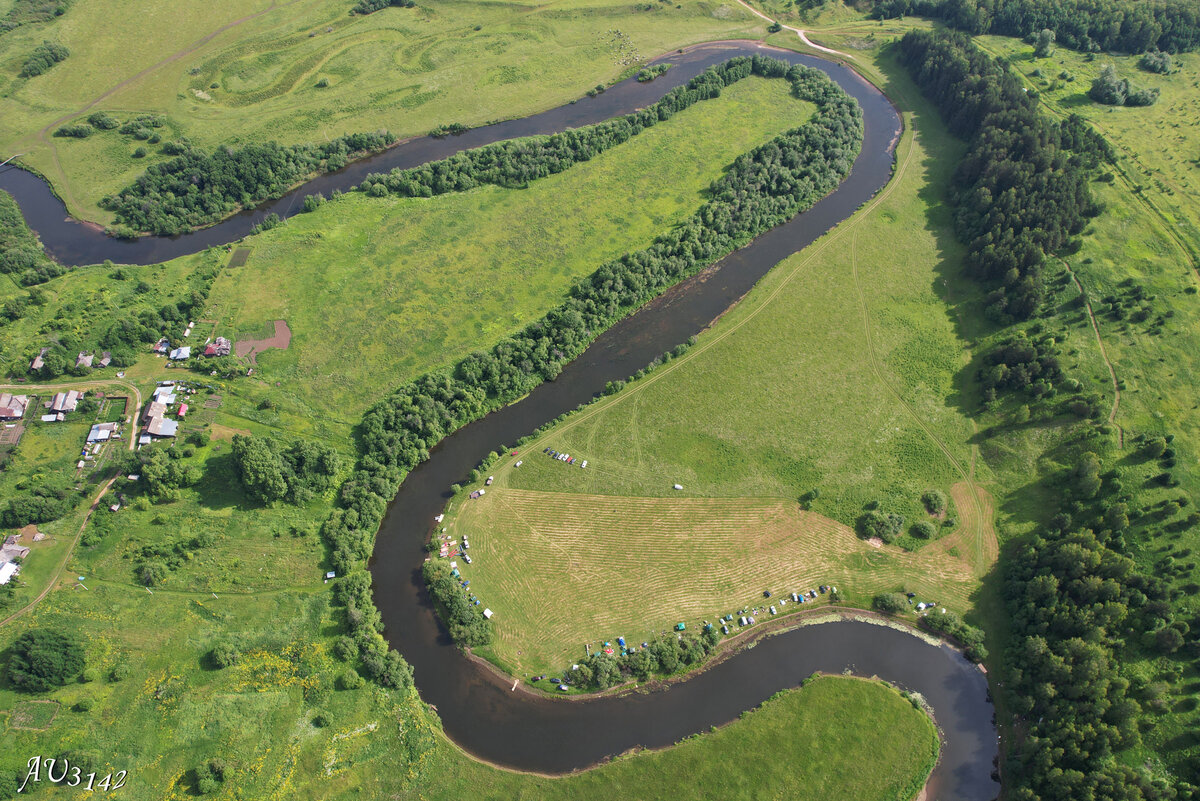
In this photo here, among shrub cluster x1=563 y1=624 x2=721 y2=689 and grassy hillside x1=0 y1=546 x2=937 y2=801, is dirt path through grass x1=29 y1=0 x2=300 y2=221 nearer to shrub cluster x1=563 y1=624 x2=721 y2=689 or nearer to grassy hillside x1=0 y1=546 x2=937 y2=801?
grassy hillside x1=0 y1=546 x2=937 y2=801

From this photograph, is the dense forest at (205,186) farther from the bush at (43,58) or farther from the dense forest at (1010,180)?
the dense forest at (1010,180)

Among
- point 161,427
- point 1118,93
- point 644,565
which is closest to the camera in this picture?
point 644,565

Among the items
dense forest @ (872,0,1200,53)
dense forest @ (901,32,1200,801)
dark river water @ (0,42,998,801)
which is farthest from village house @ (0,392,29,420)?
dense forest @ (872,0,1200,53)

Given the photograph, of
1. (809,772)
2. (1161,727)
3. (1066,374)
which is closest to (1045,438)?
(1066,374)

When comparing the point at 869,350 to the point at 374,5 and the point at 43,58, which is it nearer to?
the point at 374,5

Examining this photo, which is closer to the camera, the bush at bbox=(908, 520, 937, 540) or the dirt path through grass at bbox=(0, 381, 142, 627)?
the dirt path through grass at bbox=(0, 381, 142, 627)

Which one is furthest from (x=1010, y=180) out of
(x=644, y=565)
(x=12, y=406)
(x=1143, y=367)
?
(x=12, y=406)
